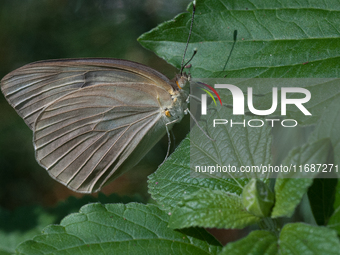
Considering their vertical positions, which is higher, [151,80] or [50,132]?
[151,80]

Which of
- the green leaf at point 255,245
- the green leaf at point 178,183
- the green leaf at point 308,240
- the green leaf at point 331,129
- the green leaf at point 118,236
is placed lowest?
the green leaf at point 118,236

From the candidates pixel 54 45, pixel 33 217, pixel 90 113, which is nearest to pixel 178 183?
pixel 90 113

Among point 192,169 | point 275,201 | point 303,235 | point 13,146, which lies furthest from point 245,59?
point 13,146

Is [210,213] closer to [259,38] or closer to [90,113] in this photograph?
[259,38]

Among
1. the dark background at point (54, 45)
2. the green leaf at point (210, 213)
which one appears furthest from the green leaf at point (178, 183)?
the dark background at point (54, 45)

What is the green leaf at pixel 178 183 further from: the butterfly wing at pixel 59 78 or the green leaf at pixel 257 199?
the butterfly wing at pixel 59 78

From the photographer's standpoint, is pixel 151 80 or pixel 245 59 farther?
pixel 151 80

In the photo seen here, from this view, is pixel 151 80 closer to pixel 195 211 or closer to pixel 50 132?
pixel 50 132
